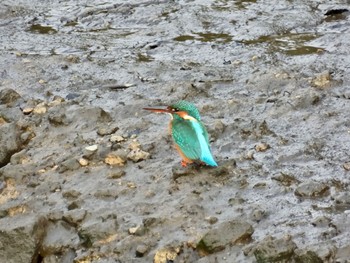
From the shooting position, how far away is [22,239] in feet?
13.7

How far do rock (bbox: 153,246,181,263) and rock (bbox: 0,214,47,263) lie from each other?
83 centimetres

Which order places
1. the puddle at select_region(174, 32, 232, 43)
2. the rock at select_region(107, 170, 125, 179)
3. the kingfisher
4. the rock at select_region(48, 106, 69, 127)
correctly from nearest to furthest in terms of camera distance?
the kingfisher < the rock at select_region(107, 170, 125, 179) < the rock at select_region(48, 106, 69, 127) < the puddle at select_region(174, 32, 232, 43)

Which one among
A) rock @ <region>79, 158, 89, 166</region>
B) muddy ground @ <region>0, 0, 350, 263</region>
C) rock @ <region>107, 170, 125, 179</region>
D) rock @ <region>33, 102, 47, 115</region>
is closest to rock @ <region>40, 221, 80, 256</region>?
muddy ground @ <region>0, 0, 350, 263</region>

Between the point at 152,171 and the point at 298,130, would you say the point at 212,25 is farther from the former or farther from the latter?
the point at 152,171

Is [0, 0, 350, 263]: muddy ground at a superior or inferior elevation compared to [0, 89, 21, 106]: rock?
inferior

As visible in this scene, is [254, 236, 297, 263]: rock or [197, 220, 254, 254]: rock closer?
[254, 236, 297, 263]: rock

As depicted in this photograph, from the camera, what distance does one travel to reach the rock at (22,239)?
4.12 metres

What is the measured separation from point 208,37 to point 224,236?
4.08m

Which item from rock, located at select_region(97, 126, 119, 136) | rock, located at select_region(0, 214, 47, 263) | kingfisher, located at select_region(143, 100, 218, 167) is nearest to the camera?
rock, located at select_region(0, 214, 47, 263)

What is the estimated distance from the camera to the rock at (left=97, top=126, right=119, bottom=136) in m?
5.41

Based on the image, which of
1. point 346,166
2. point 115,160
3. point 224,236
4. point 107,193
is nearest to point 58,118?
point 115,160

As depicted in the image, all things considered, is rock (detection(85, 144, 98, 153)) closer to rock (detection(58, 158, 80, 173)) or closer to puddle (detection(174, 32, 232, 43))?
rock (detection(58, 158, 80, 173))

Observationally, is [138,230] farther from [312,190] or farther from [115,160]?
[312,190]

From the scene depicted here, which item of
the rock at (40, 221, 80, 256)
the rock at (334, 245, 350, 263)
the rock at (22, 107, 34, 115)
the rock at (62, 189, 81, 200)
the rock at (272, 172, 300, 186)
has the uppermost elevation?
the rock at (22, 107, 34, 115)
